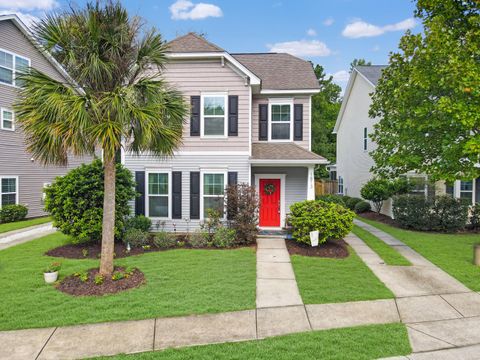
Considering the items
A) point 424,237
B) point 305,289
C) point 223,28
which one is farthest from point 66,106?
point 223,28

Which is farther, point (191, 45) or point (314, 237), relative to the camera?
point (191, 45)

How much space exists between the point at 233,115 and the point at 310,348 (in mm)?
8598

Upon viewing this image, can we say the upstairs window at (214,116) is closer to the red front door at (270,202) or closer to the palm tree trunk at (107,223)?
the red front door at (270,202)

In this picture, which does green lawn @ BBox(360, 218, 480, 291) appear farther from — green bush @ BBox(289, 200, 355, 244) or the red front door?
the red front door

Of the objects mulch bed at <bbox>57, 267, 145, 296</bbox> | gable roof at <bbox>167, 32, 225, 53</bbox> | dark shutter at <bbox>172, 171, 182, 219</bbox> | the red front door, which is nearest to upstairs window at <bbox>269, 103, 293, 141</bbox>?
the red front door

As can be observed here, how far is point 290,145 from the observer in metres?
12.3

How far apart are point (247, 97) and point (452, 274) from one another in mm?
8325

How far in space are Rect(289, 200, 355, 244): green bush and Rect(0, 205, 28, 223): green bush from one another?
563 inches

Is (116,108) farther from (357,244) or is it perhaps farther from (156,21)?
(357,244)

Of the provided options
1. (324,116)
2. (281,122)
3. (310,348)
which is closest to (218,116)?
(281,122)

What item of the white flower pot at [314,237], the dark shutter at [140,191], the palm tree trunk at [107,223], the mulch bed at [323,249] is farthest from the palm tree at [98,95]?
the mulch bed at [323,249]

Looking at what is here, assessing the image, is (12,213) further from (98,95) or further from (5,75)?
(98,95)

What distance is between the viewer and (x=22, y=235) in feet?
38.7

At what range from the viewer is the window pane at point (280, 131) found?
12.6m
